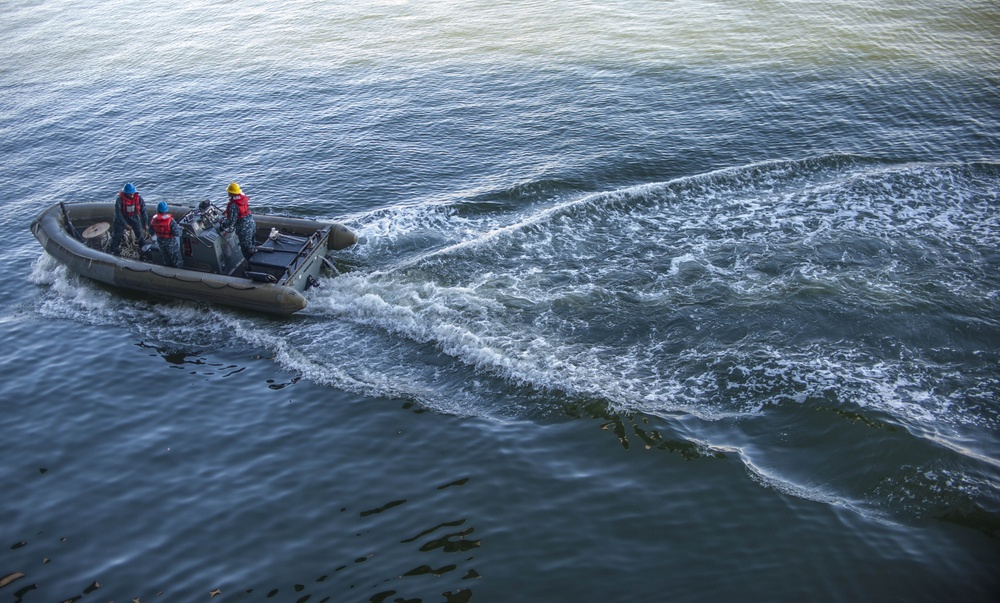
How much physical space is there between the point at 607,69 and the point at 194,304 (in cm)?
1747

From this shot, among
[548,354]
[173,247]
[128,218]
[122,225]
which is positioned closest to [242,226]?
[173,247]

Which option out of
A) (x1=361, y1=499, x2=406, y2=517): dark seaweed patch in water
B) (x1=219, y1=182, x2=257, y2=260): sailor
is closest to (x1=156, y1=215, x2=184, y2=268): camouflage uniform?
(x1=219, y1=182, x2=257, y2=260): sailor

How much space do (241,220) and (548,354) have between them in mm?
7573

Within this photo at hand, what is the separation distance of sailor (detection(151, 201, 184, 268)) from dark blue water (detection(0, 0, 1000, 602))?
1135 mm

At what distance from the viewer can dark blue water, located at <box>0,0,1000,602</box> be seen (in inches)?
375

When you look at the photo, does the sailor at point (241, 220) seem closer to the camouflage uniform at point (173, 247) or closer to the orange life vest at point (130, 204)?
the camouflage uniform at point (173, 247)

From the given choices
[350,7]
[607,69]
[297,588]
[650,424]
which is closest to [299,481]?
[297,588]

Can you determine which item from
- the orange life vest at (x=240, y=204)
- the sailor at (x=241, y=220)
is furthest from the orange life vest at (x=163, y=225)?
the orange life vest at (x=240, y=204)

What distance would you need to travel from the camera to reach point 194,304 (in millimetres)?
15422

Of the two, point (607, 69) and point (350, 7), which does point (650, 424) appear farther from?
point (350, 7)

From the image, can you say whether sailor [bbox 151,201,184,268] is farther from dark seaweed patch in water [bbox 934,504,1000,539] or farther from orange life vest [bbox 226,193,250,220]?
dark seaweed patch in water [bbox 934,504,1000,539]

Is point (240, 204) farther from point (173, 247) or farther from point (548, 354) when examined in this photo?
point (548, 354)

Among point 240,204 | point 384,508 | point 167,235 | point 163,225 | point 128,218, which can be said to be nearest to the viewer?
point 384,508

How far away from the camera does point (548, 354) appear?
42.6ft
